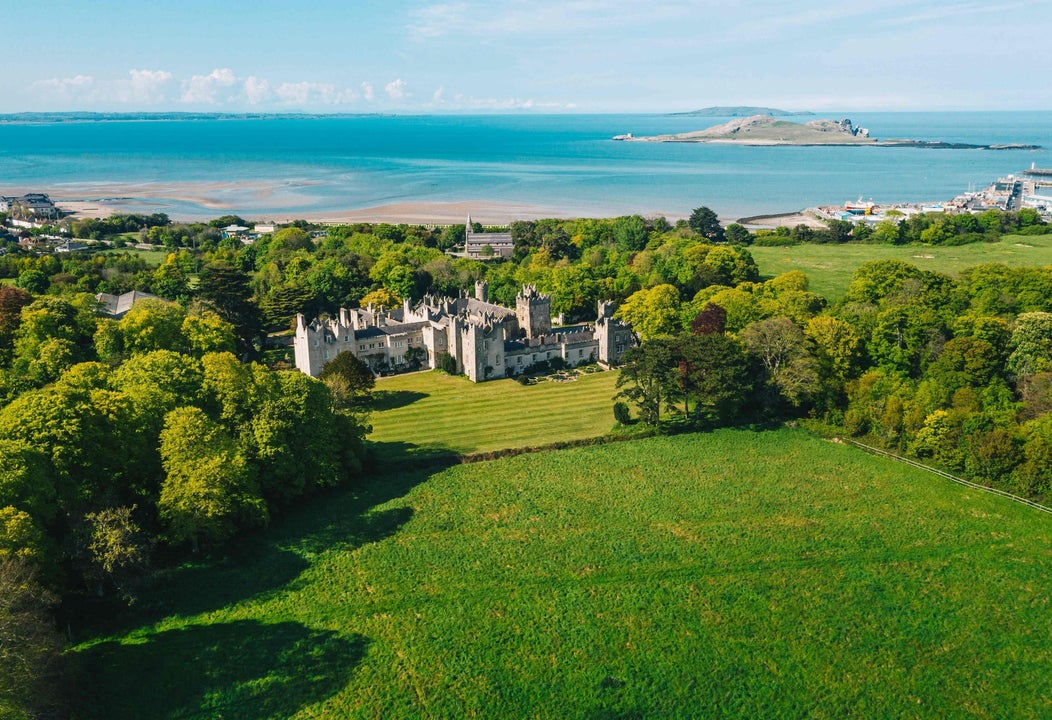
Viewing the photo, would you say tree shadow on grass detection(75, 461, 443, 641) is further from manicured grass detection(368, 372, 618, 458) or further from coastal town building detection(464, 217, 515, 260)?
coastal town building detection(464, 217, 515, 260)

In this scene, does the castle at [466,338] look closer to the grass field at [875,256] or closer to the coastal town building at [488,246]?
the grass field at [875,256]

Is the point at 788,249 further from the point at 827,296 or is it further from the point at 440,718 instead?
the point at 440,718

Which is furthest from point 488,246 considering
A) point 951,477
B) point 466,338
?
point 951,477

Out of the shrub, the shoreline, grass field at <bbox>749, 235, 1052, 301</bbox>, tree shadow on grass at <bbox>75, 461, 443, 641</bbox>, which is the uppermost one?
the shoreline

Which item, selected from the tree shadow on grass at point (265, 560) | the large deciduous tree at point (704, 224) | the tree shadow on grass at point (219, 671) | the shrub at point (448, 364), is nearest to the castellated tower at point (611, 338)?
the shrub at point (448, 364)

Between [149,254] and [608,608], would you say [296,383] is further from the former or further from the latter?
[149,254]

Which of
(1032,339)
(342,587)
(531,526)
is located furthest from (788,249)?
(342,587)

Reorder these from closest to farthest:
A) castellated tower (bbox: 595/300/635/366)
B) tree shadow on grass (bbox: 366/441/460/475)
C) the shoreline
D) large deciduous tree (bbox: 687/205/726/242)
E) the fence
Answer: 1. the fence
2. tree shadow on grass (bbox: 366/441/460/475)
3. castellated tower (bbox: 595/300/635/366)
4. large deciduous tree (bbox: 687/205/726/242)
5. the shoreline

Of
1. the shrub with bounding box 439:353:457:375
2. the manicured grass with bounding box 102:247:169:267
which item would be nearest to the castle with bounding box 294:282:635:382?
the shrub with bounding box 439:353:457:375
